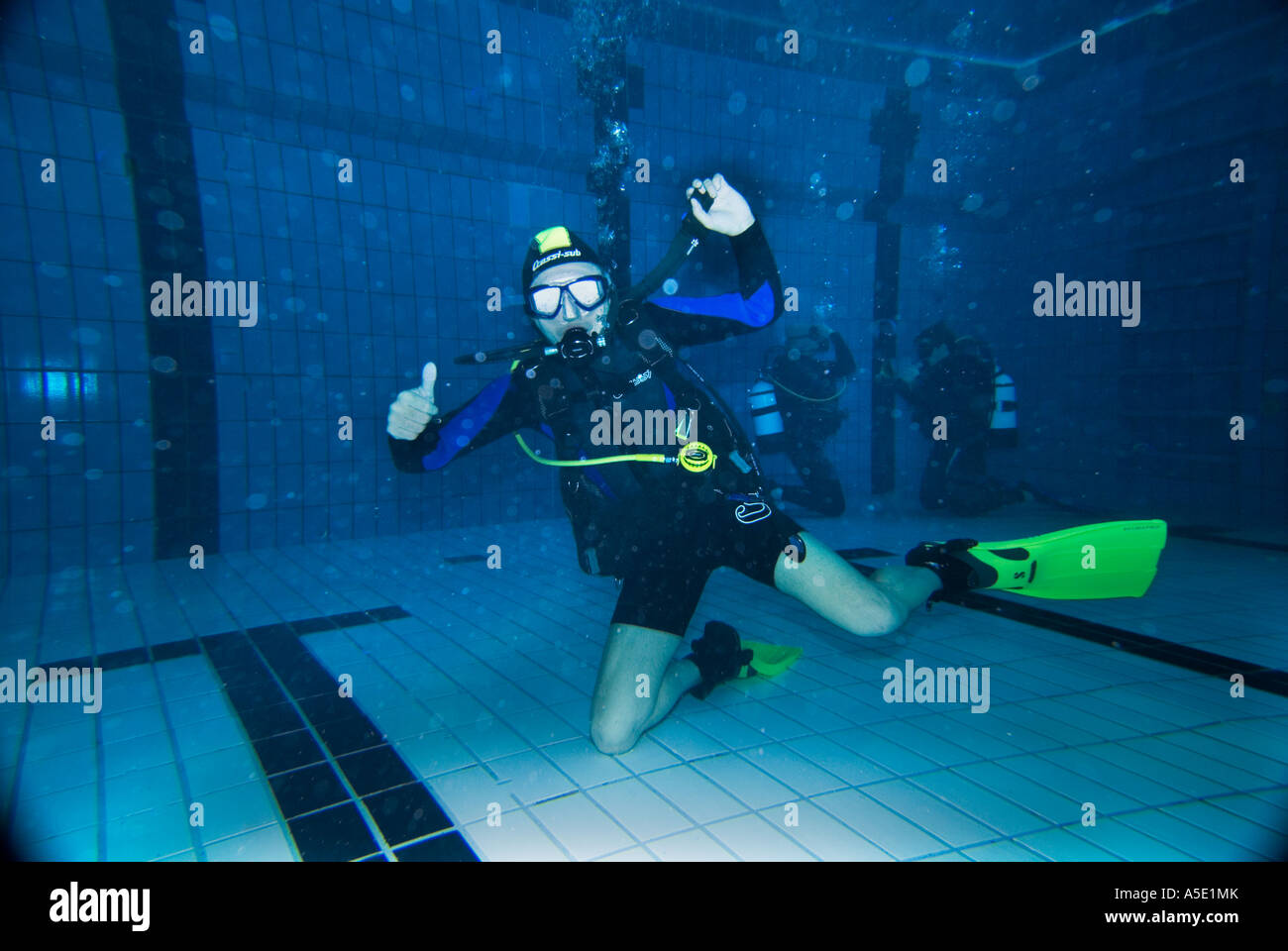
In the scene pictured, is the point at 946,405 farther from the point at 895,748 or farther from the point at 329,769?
the point at 329,769

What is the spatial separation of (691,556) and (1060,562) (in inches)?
A: 91.8

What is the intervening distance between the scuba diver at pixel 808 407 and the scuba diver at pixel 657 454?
183 inches

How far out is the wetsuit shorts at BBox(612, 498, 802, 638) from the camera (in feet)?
8.36

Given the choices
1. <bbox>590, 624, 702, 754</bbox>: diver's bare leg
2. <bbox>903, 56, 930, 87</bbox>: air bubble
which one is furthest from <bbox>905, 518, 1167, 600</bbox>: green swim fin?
<bbox>903, 56, 930, 87</bbox>: air bubble

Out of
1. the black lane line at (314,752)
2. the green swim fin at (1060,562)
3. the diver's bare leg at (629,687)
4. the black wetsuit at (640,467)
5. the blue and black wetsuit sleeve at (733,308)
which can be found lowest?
the black lane line at (314,752)

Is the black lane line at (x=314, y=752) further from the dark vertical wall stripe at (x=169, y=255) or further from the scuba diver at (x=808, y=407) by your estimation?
the scuba diver at (x=808, y=407)

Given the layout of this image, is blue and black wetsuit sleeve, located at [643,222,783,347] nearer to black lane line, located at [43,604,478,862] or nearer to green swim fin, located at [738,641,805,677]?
green swim fin, located at [738,641,805,677]

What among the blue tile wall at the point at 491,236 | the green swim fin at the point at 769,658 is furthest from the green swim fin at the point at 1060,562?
the blue tile wall at the point at 491,236

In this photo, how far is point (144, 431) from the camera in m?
5.41

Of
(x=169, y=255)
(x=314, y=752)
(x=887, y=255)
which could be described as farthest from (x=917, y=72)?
(x=314, y=752)

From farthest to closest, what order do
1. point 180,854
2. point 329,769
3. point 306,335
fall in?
point 306,335, point 329,769, point 180,854

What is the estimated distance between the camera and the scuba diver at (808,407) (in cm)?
756
